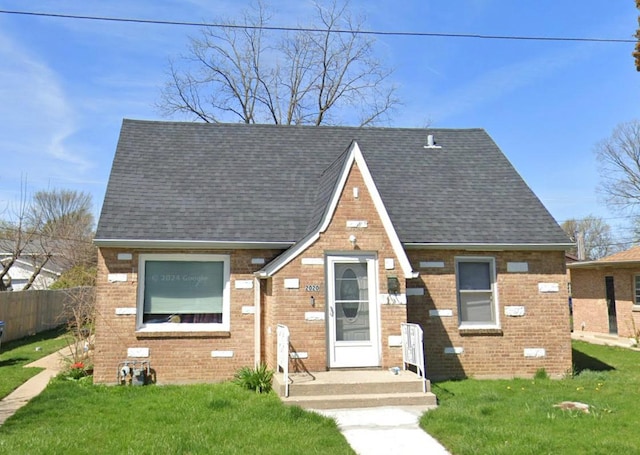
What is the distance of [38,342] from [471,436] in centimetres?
1781

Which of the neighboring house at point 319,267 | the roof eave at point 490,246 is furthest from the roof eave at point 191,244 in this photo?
the roof eave at point 490,246

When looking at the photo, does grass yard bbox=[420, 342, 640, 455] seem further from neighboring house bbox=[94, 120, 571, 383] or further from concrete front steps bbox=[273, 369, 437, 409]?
neighboring house bbox=[94, 120, 571, 383]

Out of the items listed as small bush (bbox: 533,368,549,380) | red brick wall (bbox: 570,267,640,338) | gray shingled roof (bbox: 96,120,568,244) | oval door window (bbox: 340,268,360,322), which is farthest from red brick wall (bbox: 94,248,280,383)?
red brick wall (bbox: 570,267,640,338)

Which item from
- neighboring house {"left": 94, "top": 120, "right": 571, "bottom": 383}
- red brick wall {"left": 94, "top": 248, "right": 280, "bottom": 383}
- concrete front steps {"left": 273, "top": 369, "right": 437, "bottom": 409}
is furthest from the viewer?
red brick wall {"left": 94, "top": 248, "right": 280, "bottom": 383}

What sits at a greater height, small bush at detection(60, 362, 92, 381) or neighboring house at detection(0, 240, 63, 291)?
neighboring house at detection(0, 240, 63, 291)

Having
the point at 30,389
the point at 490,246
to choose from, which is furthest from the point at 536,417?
A: the point at 30,389

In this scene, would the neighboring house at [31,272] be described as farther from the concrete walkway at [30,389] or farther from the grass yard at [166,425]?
the grass yard at [166,425]

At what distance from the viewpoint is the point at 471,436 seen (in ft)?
22.5

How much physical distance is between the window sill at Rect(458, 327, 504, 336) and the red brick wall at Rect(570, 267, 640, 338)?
36.8ft

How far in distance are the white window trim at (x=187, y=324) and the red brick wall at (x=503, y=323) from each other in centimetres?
399

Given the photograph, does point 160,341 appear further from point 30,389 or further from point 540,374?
point 540,374

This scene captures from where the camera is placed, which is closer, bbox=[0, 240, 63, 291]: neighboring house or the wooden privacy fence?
the wooden privacy fence

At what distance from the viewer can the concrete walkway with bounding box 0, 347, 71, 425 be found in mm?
8859

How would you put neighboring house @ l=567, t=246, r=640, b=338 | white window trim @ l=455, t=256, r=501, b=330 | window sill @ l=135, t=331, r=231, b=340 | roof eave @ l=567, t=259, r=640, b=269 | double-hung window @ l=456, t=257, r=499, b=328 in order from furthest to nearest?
neighboring house @ l=567, t=246, r=640, b=338
roof eave @ l=567, t=259, r=640, b=269
double-hung window @ l=456, t=257, r=499, b=328
white window trim @ l=455, t=256, r=501, b=330
window sill @ l=135, t=331, r=231, b=340
